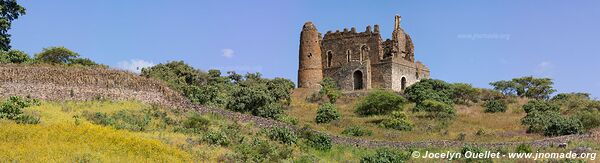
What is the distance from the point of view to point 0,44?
39.0 metres

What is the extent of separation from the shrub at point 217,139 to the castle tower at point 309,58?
3541 cm

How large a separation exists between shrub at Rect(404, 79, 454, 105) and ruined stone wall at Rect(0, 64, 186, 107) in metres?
21.9

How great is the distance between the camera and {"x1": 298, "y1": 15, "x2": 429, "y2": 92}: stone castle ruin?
185 feet

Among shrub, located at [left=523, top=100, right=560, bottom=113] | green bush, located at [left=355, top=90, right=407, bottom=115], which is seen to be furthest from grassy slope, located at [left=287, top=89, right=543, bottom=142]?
green bush, located at [left=355, top=90, right=407, bottom=115]

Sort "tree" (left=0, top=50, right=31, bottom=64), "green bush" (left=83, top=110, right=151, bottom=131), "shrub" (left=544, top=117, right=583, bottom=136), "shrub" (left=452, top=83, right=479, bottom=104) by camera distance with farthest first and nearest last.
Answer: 1. "shrub" (left=452, top=83, right=479, bottom=104)
2. "tree" (left=0, top=50, right=31, bottom=64)
3. "shrub" (left=544, top=117, right=583, bottom=136)
4. "green bush" (left=83, top=110, right=151, bottom=131)

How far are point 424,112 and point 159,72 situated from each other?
71.8 ft

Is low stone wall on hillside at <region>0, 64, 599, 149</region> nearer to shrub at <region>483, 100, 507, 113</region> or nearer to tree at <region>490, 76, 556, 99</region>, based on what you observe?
shrub at <region>483, 100, 507, 113</region>

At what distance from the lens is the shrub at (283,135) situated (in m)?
26.5

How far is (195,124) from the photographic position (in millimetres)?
26344

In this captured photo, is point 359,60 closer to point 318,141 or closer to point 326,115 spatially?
point 326,115

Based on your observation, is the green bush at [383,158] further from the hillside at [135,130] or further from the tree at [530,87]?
the tree at [530,87]

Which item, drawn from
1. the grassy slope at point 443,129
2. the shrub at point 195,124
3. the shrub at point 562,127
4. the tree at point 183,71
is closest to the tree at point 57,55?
the tree at point 183,71

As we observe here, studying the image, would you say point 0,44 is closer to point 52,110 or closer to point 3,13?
point 3,13

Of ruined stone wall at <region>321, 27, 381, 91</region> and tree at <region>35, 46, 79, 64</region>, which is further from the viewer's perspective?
ruined stone wall at <region>321, 27, 381, 91</region>
